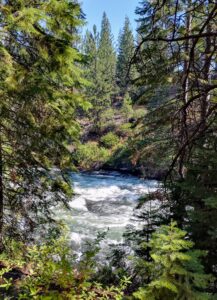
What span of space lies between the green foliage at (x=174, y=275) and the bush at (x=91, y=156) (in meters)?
23.7

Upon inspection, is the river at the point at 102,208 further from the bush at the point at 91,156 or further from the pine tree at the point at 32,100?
the bush at the point at 91,156

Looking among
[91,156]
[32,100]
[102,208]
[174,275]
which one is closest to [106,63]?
[91,156]

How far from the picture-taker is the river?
9.72 meters

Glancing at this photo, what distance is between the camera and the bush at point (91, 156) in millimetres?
26500

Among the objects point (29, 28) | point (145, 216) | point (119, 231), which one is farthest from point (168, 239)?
point (119, 231)

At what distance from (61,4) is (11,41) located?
3.28 ft

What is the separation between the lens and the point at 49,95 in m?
4.79

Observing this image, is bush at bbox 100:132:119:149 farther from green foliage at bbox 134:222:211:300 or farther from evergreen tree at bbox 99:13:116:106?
green foliage at bbox 134:222:211:300

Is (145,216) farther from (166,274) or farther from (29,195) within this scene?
(166,274)

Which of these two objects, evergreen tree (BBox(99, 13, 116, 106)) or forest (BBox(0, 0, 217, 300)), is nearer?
forest (BBox(0, 0, 217, 300))

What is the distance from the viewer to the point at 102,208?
13188 mm

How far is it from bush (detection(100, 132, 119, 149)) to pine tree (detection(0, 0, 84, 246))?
2419cm

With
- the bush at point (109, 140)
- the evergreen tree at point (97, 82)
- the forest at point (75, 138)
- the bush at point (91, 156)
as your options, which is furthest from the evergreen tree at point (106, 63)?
the forest at point (75, 138)

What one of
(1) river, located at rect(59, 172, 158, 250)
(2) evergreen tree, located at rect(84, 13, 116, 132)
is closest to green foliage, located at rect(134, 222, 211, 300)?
(1) river, located at rect(59, 172, 158, 250)
